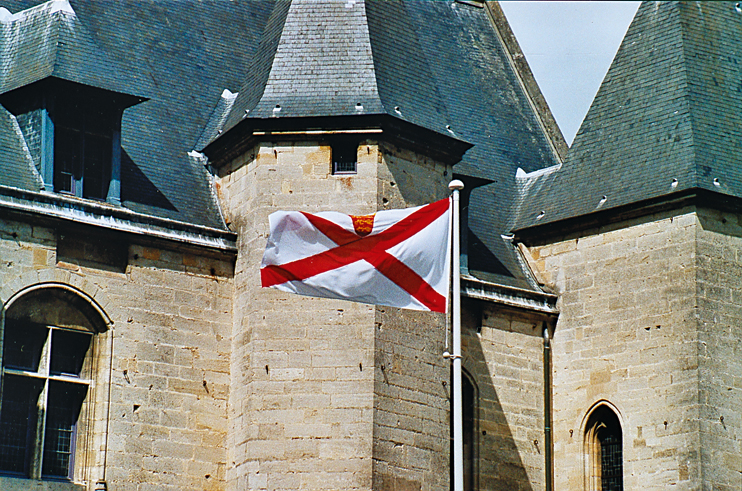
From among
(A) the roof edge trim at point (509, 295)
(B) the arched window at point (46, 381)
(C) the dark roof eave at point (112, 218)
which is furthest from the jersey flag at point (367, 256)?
(A) the roof edge trim at point (509, 295)

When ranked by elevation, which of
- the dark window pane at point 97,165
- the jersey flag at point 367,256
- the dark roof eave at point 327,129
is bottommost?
the jersey flag at point 367,256

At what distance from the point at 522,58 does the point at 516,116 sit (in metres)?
1.79

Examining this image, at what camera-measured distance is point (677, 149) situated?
25.7 meters

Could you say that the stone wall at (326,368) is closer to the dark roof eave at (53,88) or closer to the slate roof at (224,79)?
the slate roof at (224,79)

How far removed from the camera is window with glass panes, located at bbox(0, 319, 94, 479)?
2138cm


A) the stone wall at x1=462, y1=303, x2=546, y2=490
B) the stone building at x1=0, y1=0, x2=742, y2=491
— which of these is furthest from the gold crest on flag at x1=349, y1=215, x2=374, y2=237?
the stone wall at x1=462, y1=303, x2=546, y2=490

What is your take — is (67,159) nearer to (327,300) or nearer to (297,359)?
(327,300)

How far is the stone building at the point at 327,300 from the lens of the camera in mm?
21938

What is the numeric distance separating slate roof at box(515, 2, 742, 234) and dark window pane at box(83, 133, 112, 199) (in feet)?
26.2

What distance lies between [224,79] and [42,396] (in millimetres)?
7919

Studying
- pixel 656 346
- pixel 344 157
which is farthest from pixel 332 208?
pixel 656 346

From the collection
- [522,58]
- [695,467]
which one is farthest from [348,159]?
[522,58]

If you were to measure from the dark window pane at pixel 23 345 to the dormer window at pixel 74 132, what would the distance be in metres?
2.21

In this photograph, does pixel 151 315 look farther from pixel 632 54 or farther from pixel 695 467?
pixel 632 54
